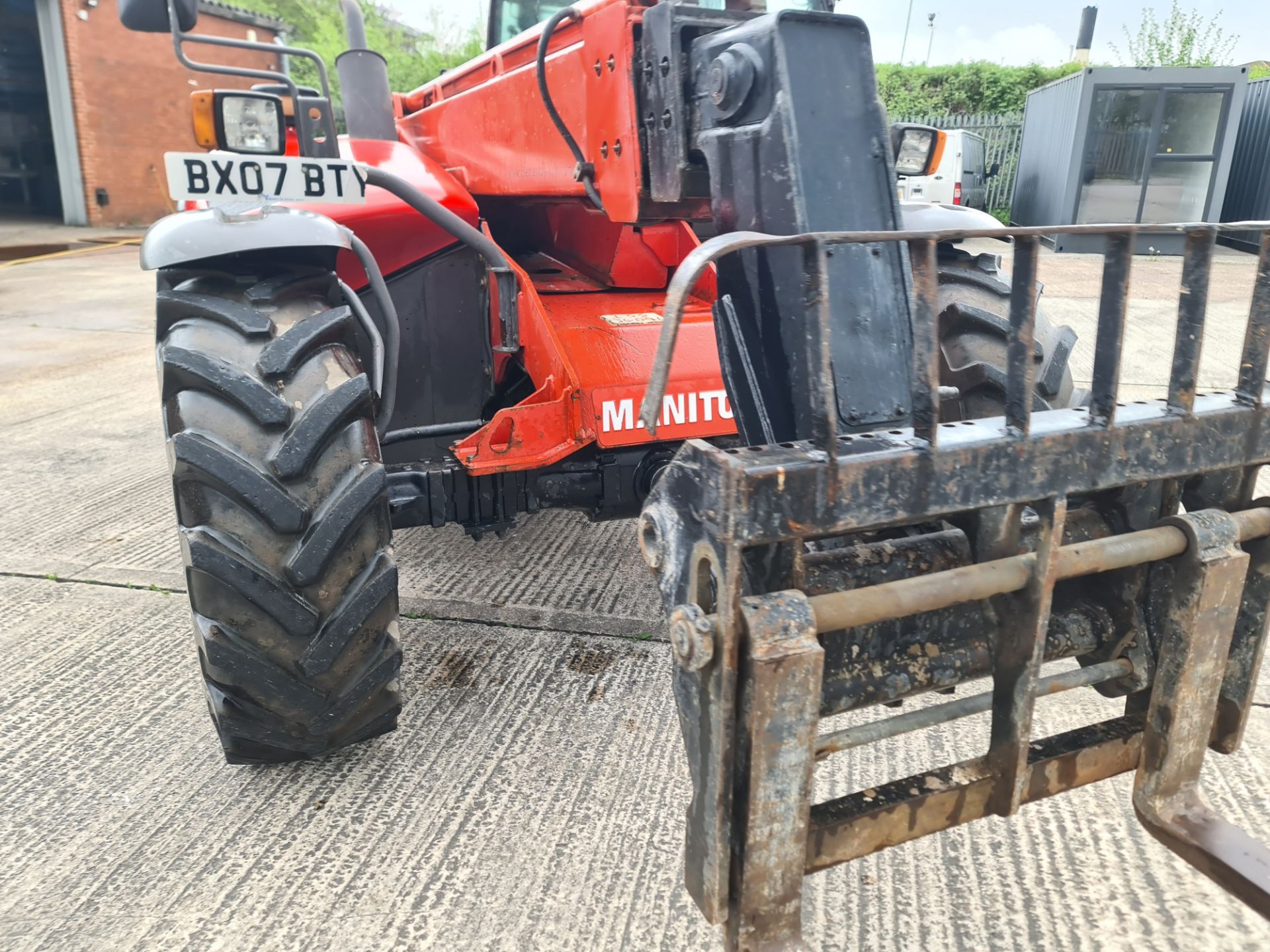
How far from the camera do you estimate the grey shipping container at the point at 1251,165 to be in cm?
1443

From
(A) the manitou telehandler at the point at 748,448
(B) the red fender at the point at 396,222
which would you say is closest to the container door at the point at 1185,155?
(A) the manitou telehandler at the point at 748,448

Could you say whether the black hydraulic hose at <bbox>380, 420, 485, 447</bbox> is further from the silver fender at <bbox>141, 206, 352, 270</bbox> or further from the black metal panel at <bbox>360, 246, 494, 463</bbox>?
the silver fender at <bbox>141, 206, 352, 270</bbox>

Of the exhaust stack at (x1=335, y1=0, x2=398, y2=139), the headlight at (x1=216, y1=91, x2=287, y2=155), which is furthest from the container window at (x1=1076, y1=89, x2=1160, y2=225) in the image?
the headlight at (x1=216, y1=91, x2=287, y2=155)

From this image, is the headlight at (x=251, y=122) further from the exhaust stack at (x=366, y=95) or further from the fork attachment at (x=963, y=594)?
the fork attachment at (x=963, y=594)

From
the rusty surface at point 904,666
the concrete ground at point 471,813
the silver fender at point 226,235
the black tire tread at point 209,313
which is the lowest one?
the concrete ground at point 471,813

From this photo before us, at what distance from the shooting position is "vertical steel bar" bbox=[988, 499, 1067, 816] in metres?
1.47

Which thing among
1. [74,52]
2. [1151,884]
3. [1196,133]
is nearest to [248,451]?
[1151,884]

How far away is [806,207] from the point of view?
1.76m

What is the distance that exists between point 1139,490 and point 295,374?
1763 millimetres

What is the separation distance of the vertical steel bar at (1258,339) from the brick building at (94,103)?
1903 centimetres

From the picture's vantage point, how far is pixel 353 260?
2.83 metres

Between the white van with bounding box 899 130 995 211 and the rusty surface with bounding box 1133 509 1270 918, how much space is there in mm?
11941

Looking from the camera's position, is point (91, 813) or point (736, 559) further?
point (91, 813)

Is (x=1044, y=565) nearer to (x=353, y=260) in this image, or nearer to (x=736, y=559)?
(x=736, y=559)
